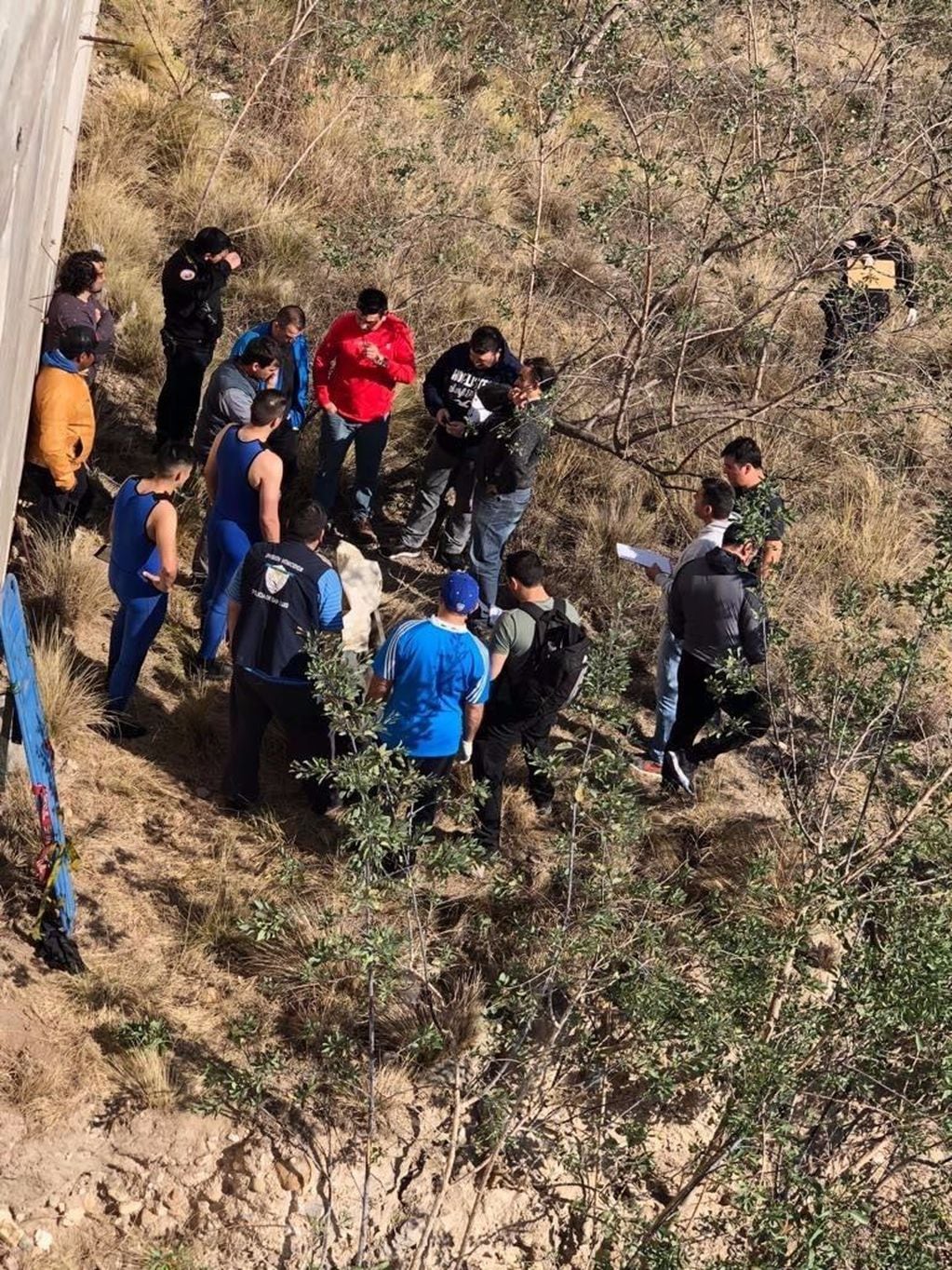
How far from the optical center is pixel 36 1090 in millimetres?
5090

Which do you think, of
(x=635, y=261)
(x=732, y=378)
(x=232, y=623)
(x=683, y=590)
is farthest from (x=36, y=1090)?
(x=732, y=378)

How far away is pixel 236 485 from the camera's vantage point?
22.8 feet

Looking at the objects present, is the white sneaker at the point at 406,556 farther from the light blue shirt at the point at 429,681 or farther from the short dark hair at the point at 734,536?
the light blue shirt at the point at 429,681

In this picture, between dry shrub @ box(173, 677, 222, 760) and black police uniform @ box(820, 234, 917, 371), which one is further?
black police uniform @ box(820, 234, 917, 371)

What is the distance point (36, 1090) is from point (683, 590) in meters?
3.83

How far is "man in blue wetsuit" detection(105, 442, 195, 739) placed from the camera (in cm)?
639

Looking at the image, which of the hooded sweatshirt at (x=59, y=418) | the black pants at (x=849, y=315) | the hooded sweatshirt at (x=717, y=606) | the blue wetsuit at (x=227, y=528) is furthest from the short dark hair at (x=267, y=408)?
the black pants at (x=849, y=315)

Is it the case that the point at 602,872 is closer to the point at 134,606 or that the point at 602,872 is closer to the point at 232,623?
the point at 232,623

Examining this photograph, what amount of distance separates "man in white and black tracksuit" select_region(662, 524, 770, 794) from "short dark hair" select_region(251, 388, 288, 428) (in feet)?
7.39

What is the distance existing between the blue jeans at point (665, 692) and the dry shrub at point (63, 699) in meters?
3.00

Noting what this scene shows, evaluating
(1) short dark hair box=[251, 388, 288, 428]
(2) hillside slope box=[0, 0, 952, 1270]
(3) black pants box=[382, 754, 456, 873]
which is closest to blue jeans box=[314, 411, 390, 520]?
(2) hillside slope box=[0, 0, 952, 1270]

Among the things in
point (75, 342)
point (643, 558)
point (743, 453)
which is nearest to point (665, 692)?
point (643, 558)

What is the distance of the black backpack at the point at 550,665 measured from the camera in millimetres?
6270

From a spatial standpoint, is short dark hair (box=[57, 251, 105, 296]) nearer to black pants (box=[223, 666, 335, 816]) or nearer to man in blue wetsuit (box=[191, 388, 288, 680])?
man in blue wetsuit (box=[191, 388, 288, 680])
